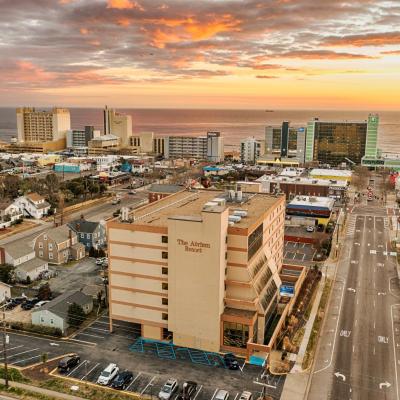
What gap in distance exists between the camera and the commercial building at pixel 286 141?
180 m

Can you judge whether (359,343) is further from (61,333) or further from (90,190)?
(90,190)

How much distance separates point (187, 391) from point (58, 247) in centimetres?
3659

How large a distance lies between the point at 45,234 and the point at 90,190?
47.3 metres

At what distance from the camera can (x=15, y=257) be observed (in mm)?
61562

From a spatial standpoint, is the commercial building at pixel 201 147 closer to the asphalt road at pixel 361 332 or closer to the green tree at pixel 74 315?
the asphalt road at pixel 361 332

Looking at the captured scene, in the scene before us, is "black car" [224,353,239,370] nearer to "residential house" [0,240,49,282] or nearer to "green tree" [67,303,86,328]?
"green tree" [67,303,86,328]

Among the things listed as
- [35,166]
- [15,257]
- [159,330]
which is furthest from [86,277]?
[35,166]

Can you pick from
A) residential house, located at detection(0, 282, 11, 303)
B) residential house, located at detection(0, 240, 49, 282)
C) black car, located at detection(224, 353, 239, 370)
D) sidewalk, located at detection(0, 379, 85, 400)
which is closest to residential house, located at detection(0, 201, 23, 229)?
residential house, located at detection(0, 240, 49, 282)

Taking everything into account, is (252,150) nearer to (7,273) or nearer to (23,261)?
(23,261)

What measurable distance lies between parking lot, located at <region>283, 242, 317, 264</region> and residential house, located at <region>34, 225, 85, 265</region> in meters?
32.0

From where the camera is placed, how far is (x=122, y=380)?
121 feet

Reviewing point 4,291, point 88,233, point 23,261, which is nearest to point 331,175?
point 88,233

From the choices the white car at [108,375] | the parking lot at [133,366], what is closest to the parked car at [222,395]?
the parking lot at [133,366]

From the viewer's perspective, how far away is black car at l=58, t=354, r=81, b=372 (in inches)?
1534
